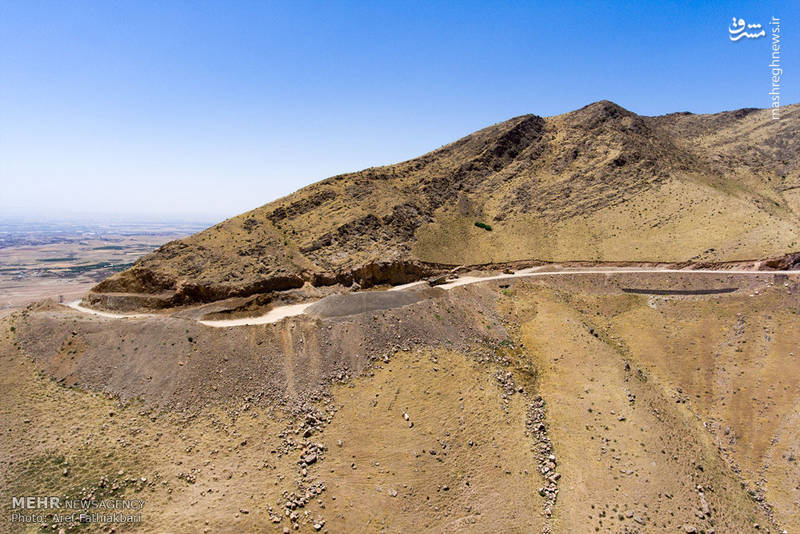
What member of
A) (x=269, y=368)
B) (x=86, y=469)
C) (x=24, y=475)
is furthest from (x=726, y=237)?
(x=24, y=475)

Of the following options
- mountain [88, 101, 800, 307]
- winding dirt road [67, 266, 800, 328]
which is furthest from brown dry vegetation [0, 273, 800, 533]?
mountain [88, 101, 800, 307]

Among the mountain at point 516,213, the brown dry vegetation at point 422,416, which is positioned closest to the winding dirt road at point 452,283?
the mountain at point 516,213

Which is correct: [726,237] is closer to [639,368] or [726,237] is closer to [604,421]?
[639,368]

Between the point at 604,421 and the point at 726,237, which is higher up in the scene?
the point at 726,237

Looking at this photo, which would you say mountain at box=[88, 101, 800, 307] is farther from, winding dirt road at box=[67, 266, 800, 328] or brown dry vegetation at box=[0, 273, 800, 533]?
brown dry vegetation at box=[0, 273, 800, 533]

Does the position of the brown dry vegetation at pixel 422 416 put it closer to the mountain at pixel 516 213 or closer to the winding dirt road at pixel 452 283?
the winding dirt road at pixel 452 283
